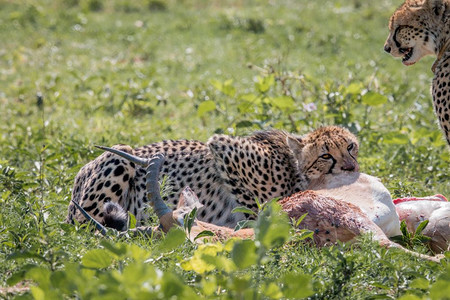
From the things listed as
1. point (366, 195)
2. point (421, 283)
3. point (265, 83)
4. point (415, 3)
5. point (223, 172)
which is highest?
point (415, 3)

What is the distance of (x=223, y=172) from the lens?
223 inches

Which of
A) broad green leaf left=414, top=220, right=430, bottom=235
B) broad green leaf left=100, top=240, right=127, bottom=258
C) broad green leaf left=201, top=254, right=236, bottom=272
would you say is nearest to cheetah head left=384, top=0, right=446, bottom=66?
broad green leaf left=414, top=220, right=430, bottom=235

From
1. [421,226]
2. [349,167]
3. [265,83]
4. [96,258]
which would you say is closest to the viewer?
[96,258]

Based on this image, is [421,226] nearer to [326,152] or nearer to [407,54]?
[326,152]

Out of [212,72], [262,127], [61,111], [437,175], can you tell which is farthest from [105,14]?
[437,175]

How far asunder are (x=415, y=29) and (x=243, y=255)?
3.82 m

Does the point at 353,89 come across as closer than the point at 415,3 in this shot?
No

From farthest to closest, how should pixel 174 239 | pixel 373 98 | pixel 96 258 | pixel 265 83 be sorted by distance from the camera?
pixel 265 83
pixel 373 98
pixel 174 239
pixel 96 258

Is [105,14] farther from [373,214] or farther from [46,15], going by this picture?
[373,214]

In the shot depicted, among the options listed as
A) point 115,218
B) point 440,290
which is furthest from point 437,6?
point 440,290

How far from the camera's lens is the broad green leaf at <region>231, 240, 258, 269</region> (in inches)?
117

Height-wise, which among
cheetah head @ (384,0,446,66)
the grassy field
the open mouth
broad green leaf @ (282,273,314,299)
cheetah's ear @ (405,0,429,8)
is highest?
cheetah's ear @ (405,0,429,8)

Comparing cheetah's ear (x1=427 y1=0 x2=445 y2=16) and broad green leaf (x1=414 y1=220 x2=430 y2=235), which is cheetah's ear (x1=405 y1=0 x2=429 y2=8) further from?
broad green leaf (x1=414 y1=220 x2=430 y2=235)

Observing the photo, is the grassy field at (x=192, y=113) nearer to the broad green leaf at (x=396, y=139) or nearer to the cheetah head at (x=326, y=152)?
the broad green leaf at (x=396, y=139)
